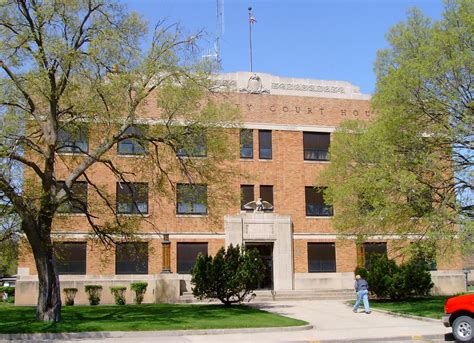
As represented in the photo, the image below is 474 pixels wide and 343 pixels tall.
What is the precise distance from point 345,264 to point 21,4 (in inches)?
965

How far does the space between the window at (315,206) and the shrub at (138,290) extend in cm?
1146

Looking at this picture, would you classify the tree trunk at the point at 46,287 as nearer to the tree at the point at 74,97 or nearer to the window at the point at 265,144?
the tree at the point at 74,97

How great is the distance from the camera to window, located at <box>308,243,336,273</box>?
3488 centimetres

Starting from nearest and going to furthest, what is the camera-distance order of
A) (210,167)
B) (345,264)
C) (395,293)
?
(210,167) < (395,293) < (345,264)

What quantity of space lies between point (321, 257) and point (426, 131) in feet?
50.7

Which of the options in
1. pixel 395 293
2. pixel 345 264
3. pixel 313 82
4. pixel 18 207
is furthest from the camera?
pixel 313 82

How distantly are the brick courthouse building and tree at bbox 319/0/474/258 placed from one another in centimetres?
1048

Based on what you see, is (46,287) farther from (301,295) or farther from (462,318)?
(301,295)

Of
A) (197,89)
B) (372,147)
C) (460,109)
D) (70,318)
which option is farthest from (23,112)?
(460,109)

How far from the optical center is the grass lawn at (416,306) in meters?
21.9

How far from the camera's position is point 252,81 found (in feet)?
117

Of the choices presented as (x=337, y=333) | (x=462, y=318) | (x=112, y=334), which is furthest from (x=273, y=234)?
(x=462, y=318)

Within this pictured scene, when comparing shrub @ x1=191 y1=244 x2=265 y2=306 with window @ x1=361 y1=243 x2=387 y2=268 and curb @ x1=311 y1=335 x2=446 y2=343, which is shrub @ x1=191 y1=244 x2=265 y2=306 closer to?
curb @ x1=311 y1=335 x2=446 y2=343

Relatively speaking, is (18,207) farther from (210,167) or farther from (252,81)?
(252,81)
